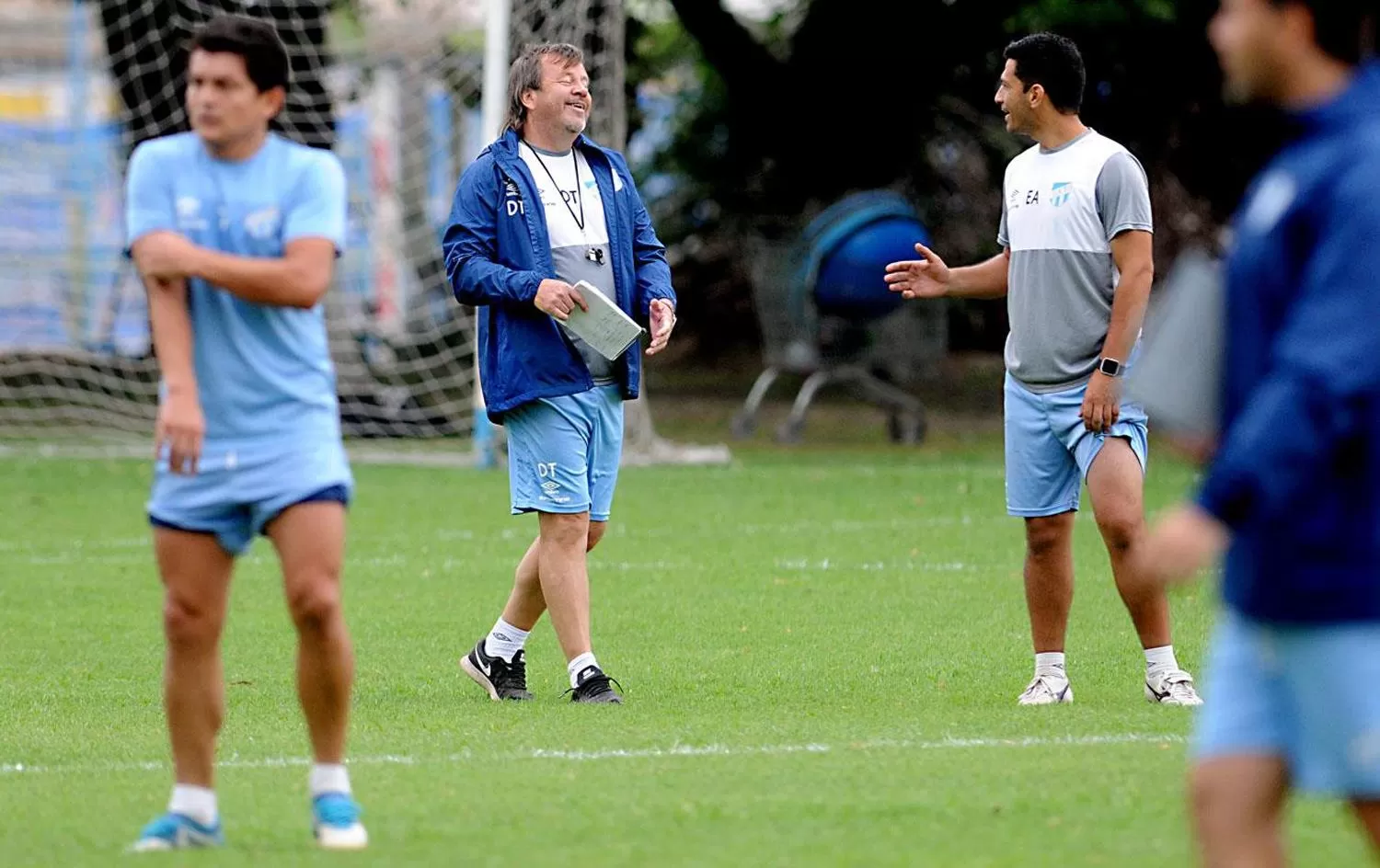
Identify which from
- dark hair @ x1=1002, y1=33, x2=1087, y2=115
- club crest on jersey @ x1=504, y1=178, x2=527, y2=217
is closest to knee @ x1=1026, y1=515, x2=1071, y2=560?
dark hair @ x1=1002, y1=33, x2=1087, y2=115

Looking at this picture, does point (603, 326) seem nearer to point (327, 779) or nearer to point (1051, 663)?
point (1051, 663)

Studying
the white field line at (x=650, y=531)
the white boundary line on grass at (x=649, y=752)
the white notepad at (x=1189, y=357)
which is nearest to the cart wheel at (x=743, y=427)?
the white field line at (x=650, y=531)

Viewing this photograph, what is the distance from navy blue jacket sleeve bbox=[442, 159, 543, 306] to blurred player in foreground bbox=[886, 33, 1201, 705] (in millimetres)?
1723

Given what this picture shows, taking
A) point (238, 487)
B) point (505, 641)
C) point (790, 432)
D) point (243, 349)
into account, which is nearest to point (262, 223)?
point (243, 349)

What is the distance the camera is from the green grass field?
17.0ft

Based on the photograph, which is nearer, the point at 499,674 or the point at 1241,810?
the point at 1241,810

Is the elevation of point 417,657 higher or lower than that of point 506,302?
lower

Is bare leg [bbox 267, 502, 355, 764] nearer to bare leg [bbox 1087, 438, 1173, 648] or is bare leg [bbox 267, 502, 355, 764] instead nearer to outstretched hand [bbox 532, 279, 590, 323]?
outstretched hand [bbox 532, 279, 590, 323]

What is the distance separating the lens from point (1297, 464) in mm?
3211

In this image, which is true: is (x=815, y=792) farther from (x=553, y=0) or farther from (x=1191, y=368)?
(x=553, y=0)

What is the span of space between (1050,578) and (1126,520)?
37cm

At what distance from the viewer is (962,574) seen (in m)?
10.8

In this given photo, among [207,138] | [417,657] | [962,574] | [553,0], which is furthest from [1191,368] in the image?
[553,0]

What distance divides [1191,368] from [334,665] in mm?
2268
